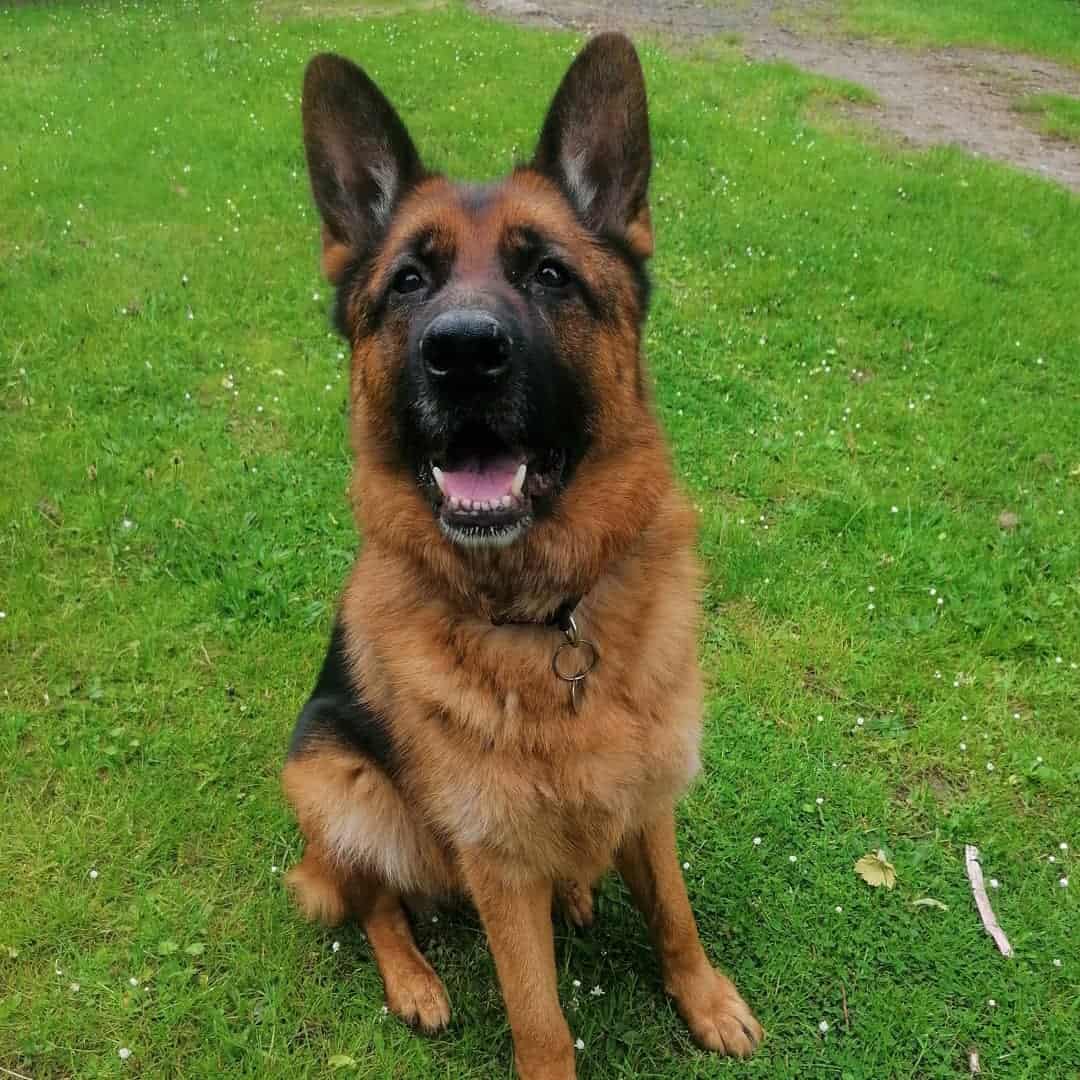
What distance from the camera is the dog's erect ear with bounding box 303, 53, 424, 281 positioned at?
2717 mm

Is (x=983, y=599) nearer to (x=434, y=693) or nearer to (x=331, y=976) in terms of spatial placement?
(x=434, y=693)

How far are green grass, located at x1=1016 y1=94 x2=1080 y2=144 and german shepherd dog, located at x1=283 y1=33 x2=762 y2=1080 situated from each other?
1090 cm

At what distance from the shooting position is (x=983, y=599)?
15.0 feet

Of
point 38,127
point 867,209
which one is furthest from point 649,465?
point 38,127

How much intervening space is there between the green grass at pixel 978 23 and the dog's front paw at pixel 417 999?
53.3 ft

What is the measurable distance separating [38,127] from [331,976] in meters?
A: 10.2

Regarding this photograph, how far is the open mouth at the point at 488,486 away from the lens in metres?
2.44

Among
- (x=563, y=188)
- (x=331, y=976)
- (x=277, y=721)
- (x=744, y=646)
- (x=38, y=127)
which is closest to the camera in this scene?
(x=563, y=188)

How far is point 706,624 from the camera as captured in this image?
14.8ft

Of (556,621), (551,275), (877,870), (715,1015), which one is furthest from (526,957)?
(551,275)

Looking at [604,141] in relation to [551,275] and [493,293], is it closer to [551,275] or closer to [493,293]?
[551,275]

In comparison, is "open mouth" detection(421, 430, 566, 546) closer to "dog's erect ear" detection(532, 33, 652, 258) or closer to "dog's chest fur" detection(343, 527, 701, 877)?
"dog's chest fur" detection(343, 527, 701, 877)

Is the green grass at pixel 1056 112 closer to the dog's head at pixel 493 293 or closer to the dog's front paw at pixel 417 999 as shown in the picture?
the dog's head at pixel 493 293

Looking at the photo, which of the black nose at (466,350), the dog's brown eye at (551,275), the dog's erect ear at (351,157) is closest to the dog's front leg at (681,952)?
the black nose at (466,350)
